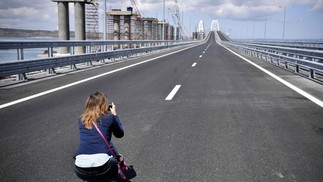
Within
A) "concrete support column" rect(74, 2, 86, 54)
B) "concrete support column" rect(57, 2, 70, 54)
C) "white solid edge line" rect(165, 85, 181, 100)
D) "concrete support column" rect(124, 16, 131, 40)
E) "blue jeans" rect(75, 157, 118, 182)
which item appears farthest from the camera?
"concrete support column" rect(124, 16, 131, 40)

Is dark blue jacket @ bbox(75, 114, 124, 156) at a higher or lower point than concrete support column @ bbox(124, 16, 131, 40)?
lower

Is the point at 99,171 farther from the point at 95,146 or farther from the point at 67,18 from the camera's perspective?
the point at 67,18

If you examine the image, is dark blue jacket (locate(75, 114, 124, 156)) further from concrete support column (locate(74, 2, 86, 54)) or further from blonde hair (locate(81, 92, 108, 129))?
concrete support column (locate(74, 2, 86, 54))

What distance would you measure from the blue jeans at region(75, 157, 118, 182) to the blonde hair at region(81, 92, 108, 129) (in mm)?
442

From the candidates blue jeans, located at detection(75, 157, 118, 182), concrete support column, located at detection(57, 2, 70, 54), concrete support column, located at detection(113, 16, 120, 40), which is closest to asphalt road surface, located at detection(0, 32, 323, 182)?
blue jeans, located at detection(75, 157, 118, 182)

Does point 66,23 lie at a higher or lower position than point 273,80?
higher

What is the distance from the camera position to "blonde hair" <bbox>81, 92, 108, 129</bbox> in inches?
143

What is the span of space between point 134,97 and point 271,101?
3483 mm

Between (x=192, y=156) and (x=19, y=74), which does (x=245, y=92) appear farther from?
(x=19, y=74)

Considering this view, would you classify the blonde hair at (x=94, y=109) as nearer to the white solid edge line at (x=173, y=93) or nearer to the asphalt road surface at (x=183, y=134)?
the asphalt road surface at (x=183, y=134)

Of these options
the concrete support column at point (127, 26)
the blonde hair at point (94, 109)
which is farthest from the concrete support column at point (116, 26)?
the blonde hair at point (94, 109)

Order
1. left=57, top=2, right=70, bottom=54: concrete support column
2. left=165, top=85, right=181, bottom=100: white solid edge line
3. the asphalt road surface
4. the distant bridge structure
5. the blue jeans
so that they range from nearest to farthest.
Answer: the blue jeans < the asphalt road surface < left=165, top=85, right=181, bottom=100: white solid edge line < left=57, top=2, right=70, bottom=54: concrete support column < the distant bridge structure

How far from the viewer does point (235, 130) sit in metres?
5.80

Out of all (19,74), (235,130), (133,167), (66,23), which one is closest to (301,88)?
(235,130)
